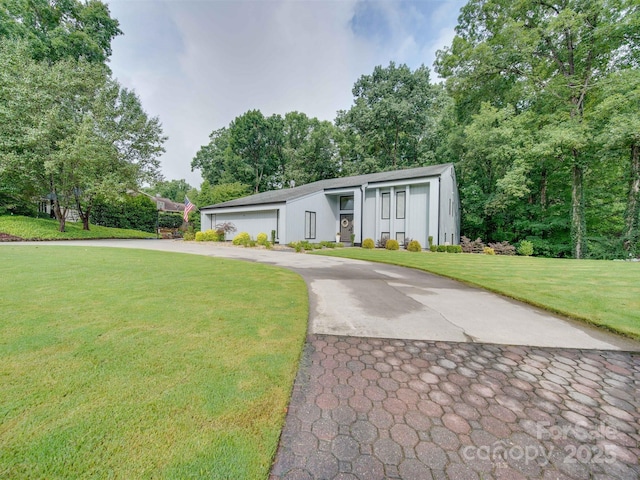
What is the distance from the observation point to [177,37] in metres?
11.8

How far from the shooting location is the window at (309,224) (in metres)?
17.0

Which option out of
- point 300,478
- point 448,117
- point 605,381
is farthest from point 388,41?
point 300,478

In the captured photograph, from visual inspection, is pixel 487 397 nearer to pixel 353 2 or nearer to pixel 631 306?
pixel 631 306

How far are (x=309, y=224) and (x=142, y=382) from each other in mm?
15447

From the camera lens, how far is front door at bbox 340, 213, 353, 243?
62.7 feet

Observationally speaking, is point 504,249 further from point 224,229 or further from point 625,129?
point 224,229

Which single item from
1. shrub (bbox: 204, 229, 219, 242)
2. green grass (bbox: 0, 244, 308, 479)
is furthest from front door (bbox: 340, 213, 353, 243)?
green grass (bbox: 0, 244, 308, 479)

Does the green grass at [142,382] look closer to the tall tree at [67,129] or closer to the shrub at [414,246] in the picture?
the shrub at [414,246]

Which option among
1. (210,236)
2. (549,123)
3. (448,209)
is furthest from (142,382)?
(549,123)

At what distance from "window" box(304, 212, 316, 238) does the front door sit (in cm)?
277

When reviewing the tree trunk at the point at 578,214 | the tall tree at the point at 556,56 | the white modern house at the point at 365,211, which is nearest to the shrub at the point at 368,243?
the white modern house at the point at 365,211

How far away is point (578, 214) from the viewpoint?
15102mm

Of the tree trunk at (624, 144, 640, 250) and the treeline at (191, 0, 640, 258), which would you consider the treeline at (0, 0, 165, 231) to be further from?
the tree trunk at (624, 144, 640, 250)

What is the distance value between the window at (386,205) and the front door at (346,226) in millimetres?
2953
